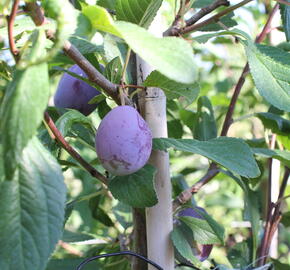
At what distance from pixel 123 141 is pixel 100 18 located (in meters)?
0.18

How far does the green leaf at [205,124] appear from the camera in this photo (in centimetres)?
92

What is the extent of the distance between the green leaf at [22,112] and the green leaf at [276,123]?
0.61 meters

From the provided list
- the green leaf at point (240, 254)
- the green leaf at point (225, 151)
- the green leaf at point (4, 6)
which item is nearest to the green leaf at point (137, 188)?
the green leaf at point (225, 151)

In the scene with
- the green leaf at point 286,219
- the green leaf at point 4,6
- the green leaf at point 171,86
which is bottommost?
the green leaf at point 286,219

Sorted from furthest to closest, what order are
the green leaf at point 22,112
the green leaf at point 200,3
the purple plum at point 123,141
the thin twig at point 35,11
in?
the green leaf at point 200,3 < the purple plum at point 123,141 < the thin twig at point 35,11 < the green leaf at point 22,112

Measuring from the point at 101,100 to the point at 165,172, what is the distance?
145 mm

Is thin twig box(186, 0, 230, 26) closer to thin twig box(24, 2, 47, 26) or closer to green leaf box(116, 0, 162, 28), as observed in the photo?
green leaf box(116, 0, 162, 28)

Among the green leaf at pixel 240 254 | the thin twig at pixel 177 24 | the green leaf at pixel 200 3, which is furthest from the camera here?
the green leaf at pixel 240 254

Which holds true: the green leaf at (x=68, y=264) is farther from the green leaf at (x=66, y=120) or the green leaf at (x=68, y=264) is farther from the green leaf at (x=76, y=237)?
the green leaf at (x=66, y=120)

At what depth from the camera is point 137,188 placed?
0.63 metres

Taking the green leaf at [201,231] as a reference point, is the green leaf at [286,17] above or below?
above

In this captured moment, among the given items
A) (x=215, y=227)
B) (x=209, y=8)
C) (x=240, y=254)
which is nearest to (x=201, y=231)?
(x=215, y=227)

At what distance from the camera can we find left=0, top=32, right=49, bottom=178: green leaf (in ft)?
1.17

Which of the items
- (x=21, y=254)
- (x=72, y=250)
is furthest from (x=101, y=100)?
(x=72, y=250)
